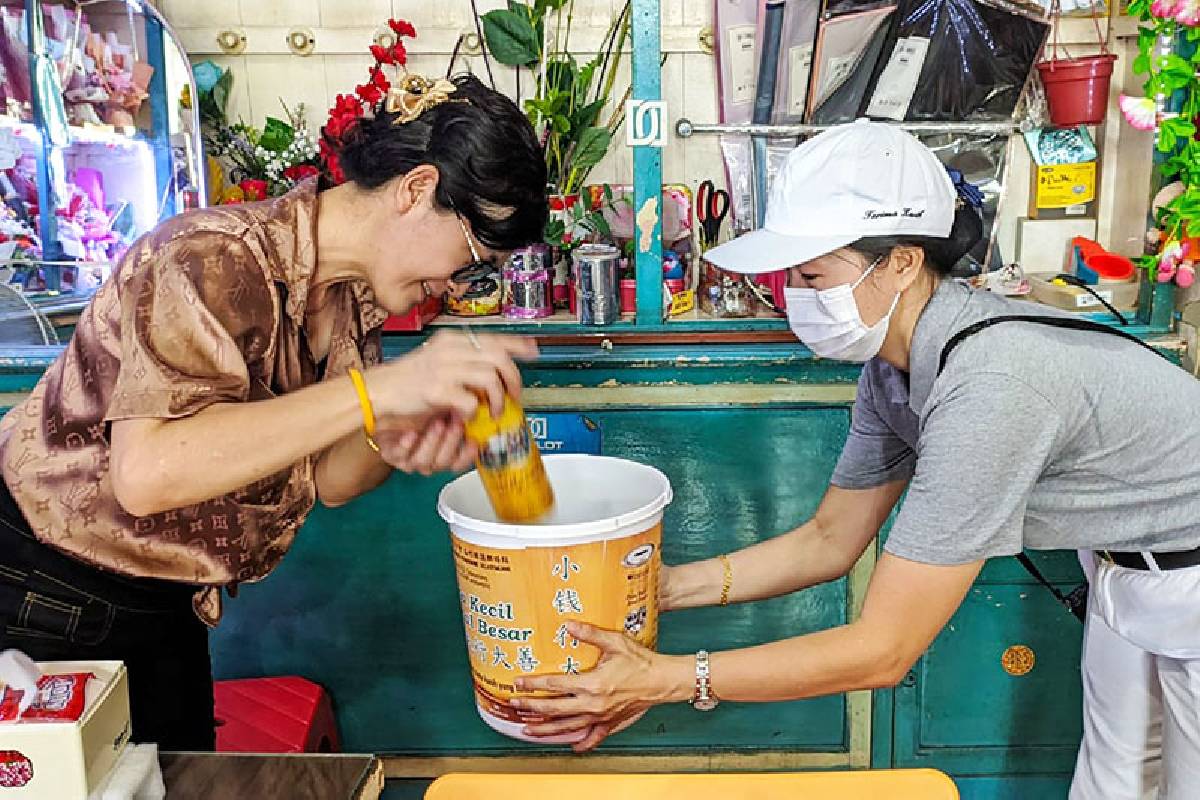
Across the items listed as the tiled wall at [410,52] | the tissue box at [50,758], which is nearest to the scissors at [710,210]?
the tiled wall at [410,52]

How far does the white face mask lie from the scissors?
109cm

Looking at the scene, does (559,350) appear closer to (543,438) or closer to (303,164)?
(543,438)

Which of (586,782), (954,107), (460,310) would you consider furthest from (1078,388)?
(460,310)

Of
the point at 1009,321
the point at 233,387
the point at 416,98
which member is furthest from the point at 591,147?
the point at 233,387

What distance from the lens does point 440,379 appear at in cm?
134

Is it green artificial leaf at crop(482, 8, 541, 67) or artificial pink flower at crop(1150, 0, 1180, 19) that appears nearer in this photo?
artificial pink flower at crop(1150, 0, 1180, 19)

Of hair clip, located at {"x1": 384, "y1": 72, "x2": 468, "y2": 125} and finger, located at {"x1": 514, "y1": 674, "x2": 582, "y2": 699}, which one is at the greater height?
hair clip, located at {"x1": 384, "y1": 72, "x2": 468, "y2": 125}

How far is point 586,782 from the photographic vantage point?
1.49m

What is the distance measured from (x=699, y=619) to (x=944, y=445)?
52.4 inches

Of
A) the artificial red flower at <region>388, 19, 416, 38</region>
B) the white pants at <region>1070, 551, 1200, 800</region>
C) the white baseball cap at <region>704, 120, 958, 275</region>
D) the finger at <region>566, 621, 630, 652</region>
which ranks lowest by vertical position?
the white pants at <region>1070, 551, 1200, 800</region>

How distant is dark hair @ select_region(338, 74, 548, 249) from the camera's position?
1.49 m

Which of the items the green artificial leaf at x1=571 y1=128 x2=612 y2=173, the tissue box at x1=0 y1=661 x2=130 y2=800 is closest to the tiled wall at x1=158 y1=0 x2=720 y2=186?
the green artificial leaf at x1=571 y1=128 x2=612 y2=173

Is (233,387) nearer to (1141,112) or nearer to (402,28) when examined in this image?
(402,28)

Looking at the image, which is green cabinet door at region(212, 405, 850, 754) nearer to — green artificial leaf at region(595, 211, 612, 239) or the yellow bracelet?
green artificial leaf at region(595, 211, 612, 239)
